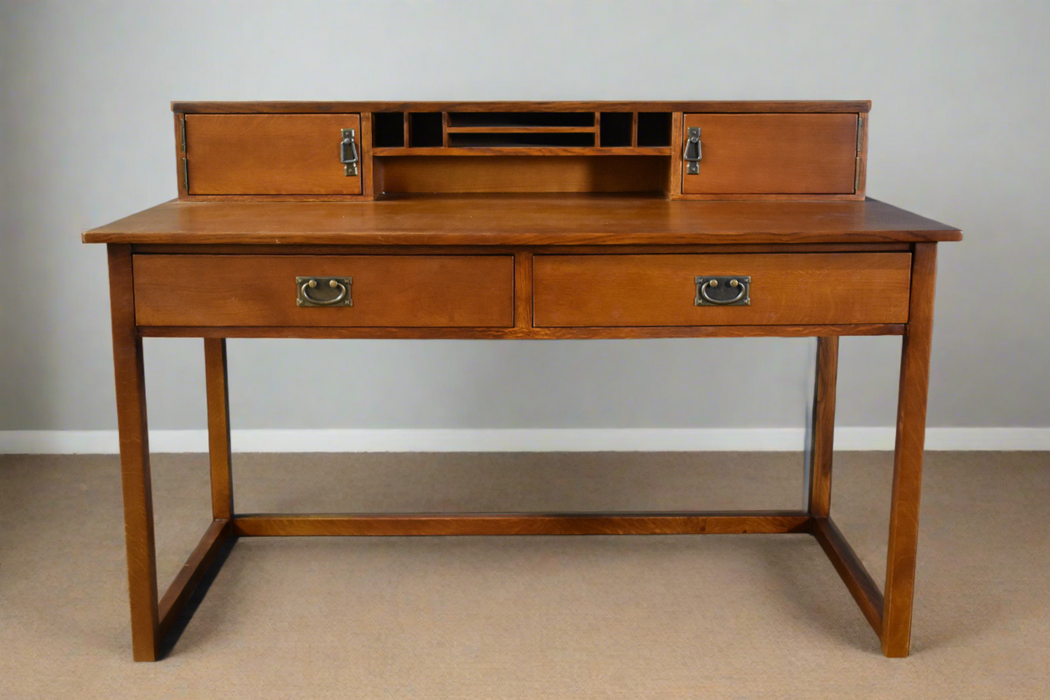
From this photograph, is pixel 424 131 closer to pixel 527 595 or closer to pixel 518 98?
pixel 518 98

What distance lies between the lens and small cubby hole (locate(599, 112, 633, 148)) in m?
2.64

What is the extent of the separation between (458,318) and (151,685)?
0.97m

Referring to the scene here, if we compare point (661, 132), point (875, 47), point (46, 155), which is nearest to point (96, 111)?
point (46, 155)

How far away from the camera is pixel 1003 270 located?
339 cm

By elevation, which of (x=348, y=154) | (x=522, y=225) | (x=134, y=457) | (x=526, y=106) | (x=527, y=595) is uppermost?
(x=526, y=106)

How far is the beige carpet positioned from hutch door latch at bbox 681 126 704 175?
→ 3.26ft

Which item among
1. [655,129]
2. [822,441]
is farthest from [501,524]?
[655,129]

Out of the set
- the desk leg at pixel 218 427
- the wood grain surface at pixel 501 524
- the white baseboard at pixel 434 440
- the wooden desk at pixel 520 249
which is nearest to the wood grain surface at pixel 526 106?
the wooden desk at pixel 520 249

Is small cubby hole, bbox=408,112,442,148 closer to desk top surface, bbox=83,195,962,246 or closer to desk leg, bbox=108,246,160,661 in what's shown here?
desk top surface, bbox=83,195,962,246

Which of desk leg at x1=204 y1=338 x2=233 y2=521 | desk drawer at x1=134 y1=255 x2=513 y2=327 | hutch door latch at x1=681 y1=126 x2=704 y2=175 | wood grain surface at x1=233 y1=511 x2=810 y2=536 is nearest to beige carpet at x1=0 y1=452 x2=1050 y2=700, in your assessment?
wood grain surface at x1=233 y1=511 x2=810 y2=536

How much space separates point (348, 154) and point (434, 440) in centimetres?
122

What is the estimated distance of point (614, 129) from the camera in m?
2.69

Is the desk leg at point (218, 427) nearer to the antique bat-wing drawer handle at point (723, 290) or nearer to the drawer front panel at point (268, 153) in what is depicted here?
the drawer front panel at point (268, 153)

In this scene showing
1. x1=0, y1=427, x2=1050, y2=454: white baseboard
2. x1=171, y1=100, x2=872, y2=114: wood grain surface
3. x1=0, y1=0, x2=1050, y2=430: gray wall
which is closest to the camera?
x1=171, y1=100, x2=872, y2=114: wood grain surface
